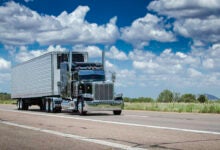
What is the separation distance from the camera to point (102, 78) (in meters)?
28.2

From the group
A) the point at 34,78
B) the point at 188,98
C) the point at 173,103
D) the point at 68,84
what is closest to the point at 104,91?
the point at 68,84

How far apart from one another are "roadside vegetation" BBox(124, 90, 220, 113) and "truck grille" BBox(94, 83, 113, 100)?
750cm

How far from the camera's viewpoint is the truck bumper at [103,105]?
26.1 meters

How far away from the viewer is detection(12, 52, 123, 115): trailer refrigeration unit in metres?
26.7

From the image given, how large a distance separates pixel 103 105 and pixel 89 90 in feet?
4.23

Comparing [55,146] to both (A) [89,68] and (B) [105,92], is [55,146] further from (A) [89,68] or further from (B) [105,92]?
(A) [89,68]

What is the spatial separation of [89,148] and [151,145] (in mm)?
1431

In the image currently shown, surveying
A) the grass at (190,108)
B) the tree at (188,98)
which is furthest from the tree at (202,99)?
the grass at (190,108)

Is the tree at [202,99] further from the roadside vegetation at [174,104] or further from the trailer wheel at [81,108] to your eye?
the trailer wheel at [81,108]

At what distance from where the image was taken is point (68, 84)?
29.1 metres

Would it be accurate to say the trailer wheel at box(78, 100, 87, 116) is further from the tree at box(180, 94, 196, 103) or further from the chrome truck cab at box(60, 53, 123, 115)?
the tree at box(180, 94, 196, 103)

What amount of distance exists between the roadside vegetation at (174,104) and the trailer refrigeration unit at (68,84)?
778 cm

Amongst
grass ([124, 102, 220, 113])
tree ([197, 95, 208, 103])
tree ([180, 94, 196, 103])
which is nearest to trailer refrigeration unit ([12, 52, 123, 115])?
grass ([124, 102, 220, 113])

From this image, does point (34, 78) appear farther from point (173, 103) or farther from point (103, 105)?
point (173, 103)
